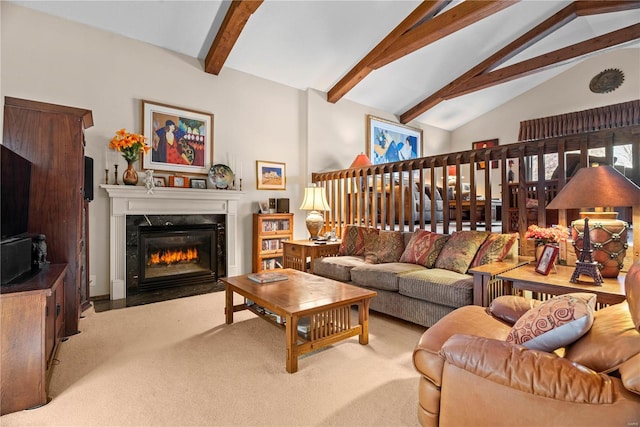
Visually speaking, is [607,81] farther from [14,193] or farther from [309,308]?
[14,193]

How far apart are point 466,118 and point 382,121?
8.33ft

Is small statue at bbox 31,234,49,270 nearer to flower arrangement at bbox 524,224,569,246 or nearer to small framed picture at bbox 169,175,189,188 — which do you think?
small framed picture at bbox 169,175,189,188

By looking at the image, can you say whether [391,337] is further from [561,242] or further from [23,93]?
[23,93]

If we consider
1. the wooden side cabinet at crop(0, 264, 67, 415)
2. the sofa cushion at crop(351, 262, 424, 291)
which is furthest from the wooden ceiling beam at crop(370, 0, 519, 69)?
the wooden side cabinet at crop(0, 264, 67, 415)

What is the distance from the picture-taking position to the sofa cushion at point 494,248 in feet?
8.73

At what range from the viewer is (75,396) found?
1.77 meters

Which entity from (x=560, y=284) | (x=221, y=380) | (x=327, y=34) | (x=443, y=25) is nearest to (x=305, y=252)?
(x=221, y=380)

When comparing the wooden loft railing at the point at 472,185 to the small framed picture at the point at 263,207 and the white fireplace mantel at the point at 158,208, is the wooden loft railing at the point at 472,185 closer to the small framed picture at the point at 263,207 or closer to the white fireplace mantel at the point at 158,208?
the small framed picture at the point at 263,207

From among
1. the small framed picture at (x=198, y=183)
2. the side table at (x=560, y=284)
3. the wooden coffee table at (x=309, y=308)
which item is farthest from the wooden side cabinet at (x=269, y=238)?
the side table at (x=560, y=284)

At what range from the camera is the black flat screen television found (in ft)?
6.45

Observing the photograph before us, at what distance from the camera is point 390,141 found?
6891mm

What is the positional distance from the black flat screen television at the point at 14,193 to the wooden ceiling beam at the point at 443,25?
4.36 metres

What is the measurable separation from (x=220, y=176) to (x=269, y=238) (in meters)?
1.17

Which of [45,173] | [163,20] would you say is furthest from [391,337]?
[163,20]
